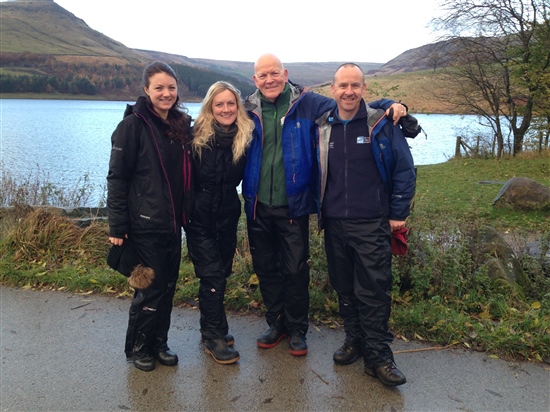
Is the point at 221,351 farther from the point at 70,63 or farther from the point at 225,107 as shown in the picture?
the point at 70,63

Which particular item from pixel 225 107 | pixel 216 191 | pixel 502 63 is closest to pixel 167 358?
pixel 216 191

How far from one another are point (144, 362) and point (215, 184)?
1.44 meters

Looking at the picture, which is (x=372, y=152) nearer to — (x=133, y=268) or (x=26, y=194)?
(x=133, y=268)

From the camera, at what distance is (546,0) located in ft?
57.6

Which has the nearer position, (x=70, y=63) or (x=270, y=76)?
(x=270, y=76)

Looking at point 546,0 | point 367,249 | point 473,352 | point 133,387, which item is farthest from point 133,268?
point 546,0

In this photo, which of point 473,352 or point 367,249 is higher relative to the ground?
point 367,249

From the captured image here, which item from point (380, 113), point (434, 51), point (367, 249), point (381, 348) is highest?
point (434, 51)

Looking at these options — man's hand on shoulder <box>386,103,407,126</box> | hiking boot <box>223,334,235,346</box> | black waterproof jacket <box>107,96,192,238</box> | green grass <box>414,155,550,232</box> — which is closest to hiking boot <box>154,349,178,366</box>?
hiking boot <box>223,334,235,346</box>

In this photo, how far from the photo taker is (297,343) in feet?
12.0

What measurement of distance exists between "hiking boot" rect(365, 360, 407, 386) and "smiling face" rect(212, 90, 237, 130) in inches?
82.2

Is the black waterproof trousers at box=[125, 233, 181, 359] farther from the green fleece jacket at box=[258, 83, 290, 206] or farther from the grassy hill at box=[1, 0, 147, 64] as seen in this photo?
the grassy hill at box=[1, 0, 147, 64]

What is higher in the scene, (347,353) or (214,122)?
(214,122)

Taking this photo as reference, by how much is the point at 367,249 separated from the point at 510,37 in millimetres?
19213
